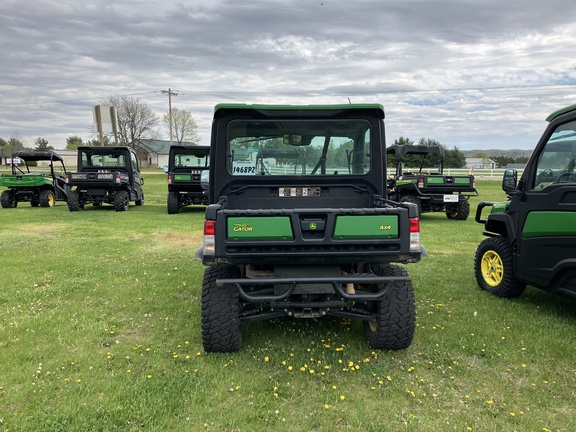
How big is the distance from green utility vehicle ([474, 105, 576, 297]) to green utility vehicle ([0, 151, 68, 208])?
14.2 metres

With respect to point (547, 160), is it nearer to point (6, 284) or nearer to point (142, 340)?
point (142, 340)

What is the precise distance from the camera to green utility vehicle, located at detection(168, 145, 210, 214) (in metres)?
14.0

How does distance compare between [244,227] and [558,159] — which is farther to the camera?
[558,159]

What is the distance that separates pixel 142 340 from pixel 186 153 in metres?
11.6

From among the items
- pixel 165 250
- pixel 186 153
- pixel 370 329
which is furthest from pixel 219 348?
pixel 186 153

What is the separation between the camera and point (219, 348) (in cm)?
360

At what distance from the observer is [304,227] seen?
330 cm

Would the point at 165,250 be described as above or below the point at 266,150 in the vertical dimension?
below

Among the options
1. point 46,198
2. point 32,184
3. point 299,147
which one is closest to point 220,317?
point 299,147

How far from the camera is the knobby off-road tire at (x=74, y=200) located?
14148 mm

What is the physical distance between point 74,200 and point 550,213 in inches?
538

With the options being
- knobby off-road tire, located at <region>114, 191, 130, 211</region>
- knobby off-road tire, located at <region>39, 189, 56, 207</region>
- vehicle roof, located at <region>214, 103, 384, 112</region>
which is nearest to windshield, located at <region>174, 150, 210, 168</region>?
Result: knobby off-road tire, located at <region>114, 191, 130, 211</region>

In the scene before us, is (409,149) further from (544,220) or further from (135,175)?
(135,175)

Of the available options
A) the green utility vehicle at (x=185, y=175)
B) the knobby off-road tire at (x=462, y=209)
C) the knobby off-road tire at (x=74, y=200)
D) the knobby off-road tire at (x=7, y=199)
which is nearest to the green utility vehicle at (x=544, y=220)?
the knobby off-road tire at (x=462, y=209)
